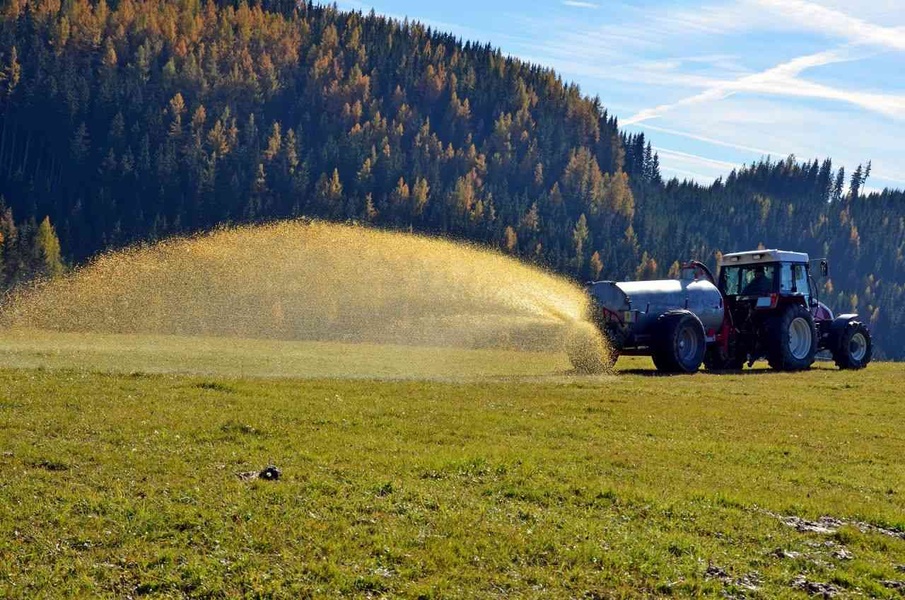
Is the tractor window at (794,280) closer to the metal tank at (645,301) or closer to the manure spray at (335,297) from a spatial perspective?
the metal tank at (645,301)

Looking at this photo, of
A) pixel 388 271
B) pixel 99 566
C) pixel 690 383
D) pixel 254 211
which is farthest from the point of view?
pixel 254 211

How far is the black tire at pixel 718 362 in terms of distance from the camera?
42.1 meters

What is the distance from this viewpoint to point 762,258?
4306 centimetres

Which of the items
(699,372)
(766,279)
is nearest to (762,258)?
(766,279)

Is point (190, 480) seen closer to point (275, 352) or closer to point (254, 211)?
point (275, 352)

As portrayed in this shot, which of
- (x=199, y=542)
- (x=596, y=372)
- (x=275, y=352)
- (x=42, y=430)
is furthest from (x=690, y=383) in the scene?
(x=199, y=542)

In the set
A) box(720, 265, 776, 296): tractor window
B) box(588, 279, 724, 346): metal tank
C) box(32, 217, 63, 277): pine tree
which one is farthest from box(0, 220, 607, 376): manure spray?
box(32, 217, 63, 277): pine tree

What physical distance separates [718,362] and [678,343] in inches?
240

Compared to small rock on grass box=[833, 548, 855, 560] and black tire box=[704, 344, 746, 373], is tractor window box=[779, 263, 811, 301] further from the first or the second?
small rock on grass box=[833, 548, 855, 560]

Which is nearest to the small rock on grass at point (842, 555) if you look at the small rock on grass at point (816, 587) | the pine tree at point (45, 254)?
the small rock on grass at point (816, 587)

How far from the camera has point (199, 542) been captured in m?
11.4

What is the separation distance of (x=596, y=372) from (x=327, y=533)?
25.8 meters

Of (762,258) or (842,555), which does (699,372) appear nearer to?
(762,258)

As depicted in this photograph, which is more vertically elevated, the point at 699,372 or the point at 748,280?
the point at 748,280
